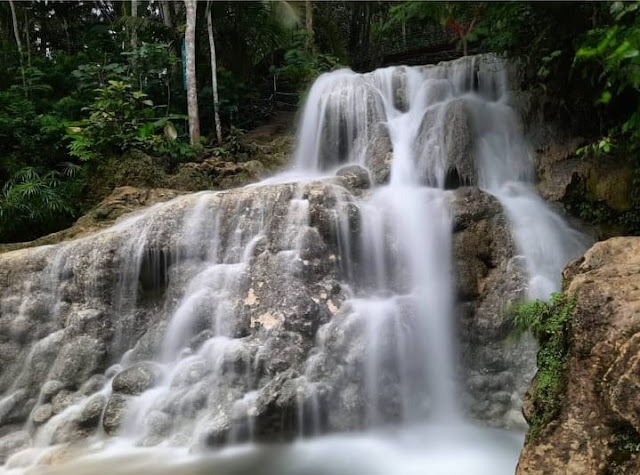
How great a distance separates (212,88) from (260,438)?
30.9ft

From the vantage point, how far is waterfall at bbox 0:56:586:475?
15.2 feet

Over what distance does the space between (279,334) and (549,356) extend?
2758 mm

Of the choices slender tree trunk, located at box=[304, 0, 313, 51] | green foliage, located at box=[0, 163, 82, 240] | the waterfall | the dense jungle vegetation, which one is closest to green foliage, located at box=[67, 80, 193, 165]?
the dense jungle vegetation

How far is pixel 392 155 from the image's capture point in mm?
8133

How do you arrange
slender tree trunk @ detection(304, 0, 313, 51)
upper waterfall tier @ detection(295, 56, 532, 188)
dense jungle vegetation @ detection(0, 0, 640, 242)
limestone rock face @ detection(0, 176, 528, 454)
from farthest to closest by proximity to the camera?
slender tree trunk @ detection(304, 0, 313, 51), upper waterfall tier @ detection(295, 56, 532, 188), dense jungle vegetation @ detection(0, 0, 640, 242), limestone rock face @ detection(0, 176, 528, 454)

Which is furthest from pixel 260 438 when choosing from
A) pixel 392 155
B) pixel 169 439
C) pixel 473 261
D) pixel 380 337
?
pixel 392 155

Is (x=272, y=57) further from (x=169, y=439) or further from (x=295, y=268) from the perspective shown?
(x=169, y=439)

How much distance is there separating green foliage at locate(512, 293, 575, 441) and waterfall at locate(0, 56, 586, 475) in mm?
1137

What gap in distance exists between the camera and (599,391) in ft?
9.39

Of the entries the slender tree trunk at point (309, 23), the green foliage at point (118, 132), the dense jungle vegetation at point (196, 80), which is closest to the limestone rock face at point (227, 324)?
the dense jungle vegetation at point (196, 80)

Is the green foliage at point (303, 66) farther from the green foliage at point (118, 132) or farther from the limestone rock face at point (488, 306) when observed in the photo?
the limestone rock face at point (488, 306)

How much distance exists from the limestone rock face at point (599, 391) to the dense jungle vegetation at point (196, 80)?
5.82ft

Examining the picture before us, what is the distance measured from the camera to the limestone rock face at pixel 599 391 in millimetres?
2670

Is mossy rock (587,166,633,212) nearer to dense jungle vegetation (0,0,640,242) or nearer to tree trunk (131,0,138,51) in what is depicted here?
dense jungle vegetation (0,0,640,242)
